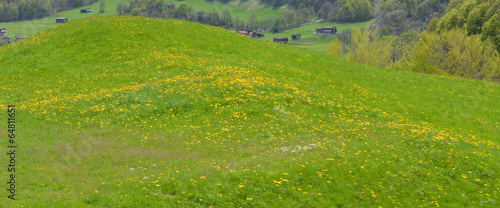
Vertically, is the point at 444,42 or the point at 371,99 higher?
the point at 444,42

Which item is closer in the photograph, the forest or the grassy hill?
the grassy hill

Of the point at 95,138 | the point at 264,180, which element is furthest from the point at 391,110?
the point at 95,138

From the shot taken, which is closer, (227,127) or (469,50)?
(227,127)

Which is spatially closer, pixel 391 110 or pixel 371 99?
pixel 391 110

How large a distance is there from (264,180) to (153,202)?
6.89m

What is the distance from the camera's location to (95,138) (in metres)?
31.2

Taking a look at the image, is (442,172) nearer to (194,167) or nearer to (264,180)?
A: (264,180)

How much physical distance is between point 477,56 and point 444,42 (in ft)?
21.7

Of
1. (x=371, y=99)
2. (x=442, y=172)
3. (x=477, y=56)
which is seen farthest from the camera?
(x=477, y=56)

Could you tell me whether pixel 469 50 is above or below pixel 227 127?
above

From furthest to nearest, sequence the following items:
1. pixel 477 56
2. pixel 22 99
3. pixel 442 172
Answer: pixel 477 56
pixel 22 99
pixel 442 172

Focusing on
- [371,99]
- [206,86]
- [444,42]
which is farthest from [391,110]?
[444,42]

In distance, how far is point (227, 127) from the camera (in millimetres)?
34469

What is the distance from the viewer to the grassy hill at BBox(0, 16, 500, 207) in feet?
79.7
